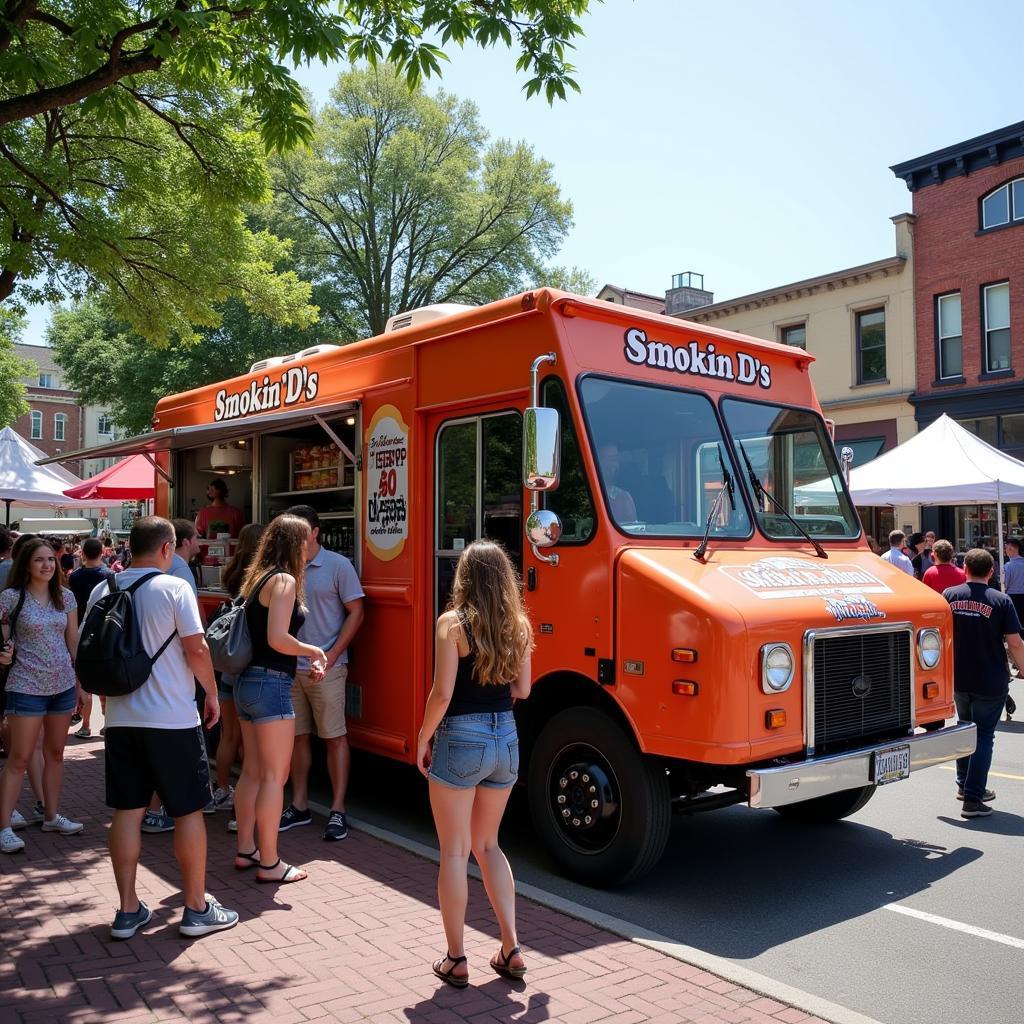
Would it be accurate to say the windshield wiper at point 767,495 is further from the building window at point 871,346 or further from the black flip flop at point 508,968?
the building window at point 871,346

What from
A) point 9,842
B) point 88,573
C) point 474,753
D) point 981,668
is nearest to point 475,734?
point 474,753

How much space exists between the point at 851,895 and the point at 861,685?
1115 millimetres

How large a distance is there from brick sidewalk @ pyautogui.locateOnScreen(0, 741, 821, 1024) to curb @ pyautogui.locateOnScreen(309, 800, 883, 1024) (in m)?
0.04

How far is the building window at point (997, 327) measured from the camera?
22.3 m

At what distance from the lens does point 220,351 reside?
86.8 feet

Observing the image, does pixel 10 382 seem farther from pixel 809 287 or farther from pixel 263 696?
pixel 263 696

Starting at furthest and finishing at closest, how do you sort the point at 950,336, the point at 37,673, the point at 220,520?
the point at 950,336
the point at 220,520
the point at 37,673

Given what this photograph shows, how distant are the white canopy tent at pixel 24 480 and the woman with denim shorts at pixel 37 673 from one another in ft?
26.1

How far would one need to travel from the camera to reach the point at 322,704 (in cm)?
634

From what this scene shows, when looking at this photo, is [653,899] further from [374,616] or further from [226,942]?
[374,616]

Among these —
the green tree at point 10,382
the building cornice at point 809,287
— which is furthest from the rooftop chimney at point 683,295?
the green tree at point 10,382

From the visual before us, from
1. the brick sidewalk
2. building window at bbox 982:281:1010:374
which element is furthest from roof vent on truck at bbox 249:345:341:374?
building window at bbox 982:281:1010:374

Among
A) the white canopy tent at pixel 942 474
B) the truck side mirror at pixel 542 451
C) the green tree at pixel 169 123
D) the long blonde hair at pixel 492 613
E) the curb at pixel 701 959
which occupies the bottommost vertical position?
the curb at pixel 701 959

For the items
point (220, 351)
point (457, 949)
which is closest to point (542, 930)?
point (457, 949)
